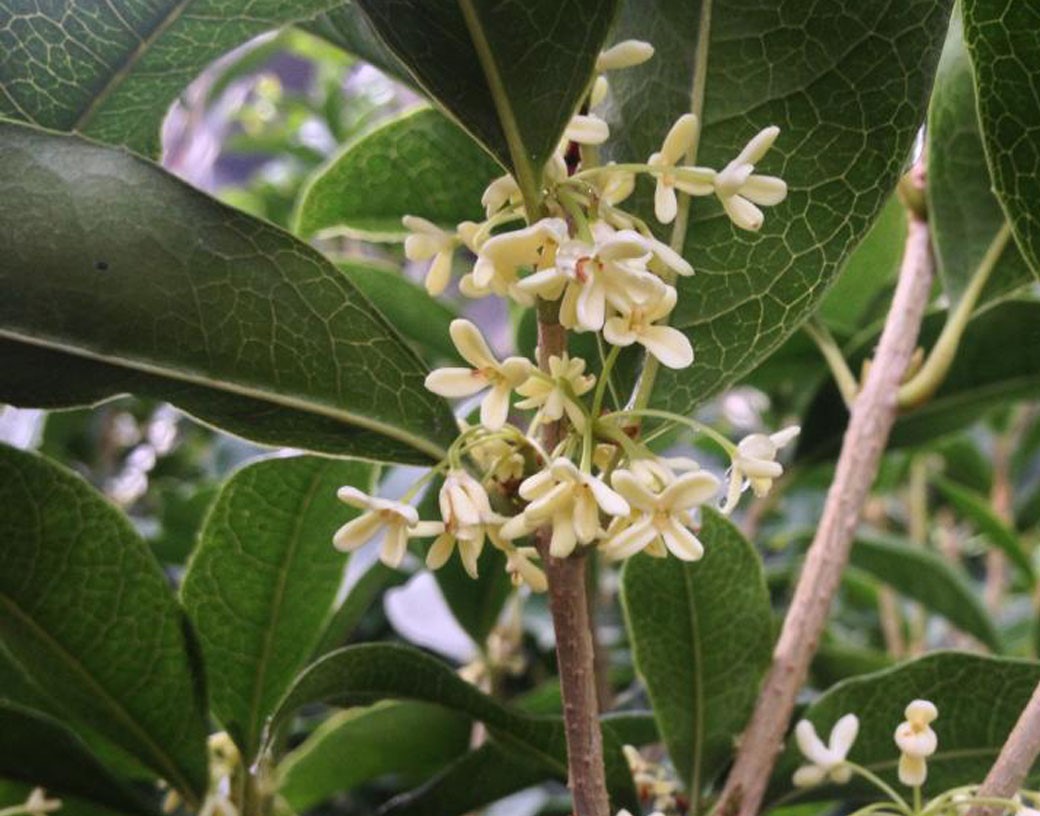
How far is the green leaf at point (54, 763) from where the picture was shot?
0.83 m

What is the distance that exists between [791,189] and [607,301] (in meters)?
0.20

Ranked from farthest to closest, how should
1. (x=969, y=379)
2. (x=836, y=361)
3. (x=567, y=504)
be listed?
(x=969, y=379), (x=836, y=361), (x=567, y=504)

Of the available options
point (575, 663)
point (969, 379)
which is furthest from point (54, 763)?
Answer: point (969, 379)

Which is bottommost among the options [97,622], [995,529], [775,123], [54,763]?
[995,529]

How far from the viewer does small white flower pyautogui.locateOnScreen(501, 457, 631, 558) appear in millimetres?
558

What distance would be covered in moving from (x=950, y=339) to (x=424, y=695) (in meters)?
0.44

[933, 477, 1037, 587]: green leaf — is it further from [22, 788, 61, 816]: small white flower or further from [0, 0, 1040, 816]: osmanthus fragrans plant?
[22, 788, 61, 816]: small white flower

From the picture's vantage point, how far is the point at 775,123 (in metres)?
0.71

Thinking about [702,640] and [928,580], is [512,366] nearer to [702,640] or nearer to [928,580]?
[702,640]

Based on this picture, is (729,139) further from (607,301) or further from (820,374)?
(820,374)

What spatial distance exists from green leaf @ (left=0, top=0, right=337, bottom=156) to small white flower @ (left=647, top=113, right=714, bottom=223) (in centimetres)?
28

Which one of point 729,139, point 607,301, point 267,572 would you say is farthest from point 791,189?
point 267,572

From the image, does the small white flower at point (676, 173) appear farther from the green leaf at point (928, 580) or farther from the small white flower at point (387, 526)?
the green leaf at point (928, 580)

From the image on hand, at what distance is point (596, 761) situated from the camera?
61cm
